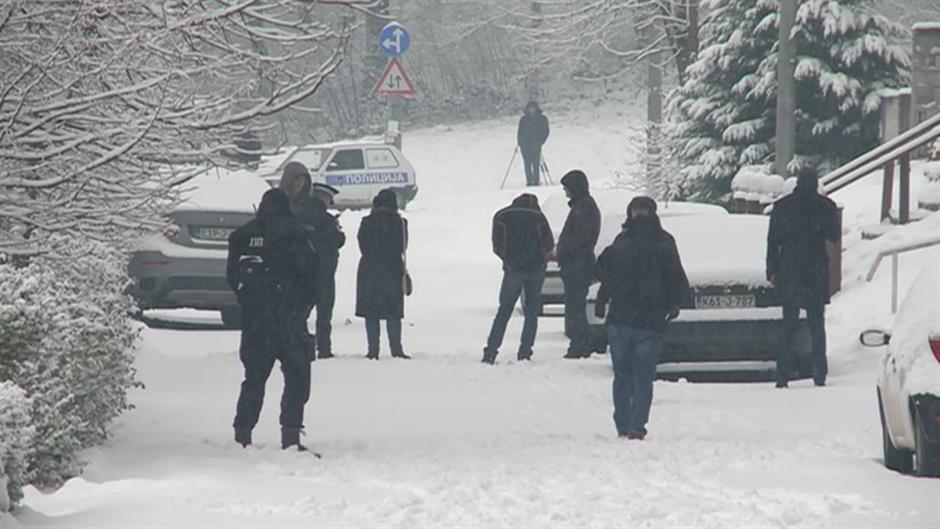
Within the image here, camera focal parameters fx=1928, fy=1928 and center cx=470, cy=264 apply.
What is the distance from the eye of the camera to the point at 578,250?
→ 58.2 feet

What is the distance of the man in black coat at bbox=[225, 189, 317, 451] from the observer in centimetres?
1117

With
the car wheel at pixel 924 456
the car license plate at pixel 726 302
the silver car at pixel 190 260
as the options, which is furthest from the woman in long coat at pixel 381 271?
the car wheel at pixel 924 456

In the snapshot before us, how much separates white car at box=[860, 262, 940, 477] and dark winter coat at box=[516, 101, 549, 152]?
3692 cm

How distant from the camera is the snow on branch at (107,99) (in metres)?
9.34

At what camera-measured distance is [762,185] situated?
22.7 metres

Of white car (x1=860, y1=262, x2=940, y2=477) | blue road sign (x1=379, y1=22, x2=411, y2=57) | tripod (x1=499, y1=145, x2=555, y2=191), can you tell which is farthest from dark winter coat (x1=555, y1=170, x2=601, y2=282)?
tripod (x1=499, y1=145, x2=555, y2=191)

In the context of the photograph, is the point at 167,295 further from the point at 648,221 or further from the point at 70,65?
the point at 70,65

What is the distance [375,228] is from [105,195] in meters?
7.09

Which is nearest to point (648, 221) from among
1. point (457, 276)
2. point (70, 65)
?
point (70, 65)

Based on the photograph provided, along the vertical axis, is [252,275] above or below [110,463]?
above

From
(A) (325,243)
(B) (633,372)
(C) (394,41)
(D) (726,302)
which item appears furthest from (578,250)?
(C) (394,41)

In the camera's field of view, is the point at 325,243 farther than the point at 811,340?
Yes

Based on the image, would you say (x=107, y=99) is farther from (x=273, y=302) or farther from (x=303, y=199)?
(x=303, y=199)

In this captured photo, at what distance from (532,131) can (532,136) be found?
13 cm
